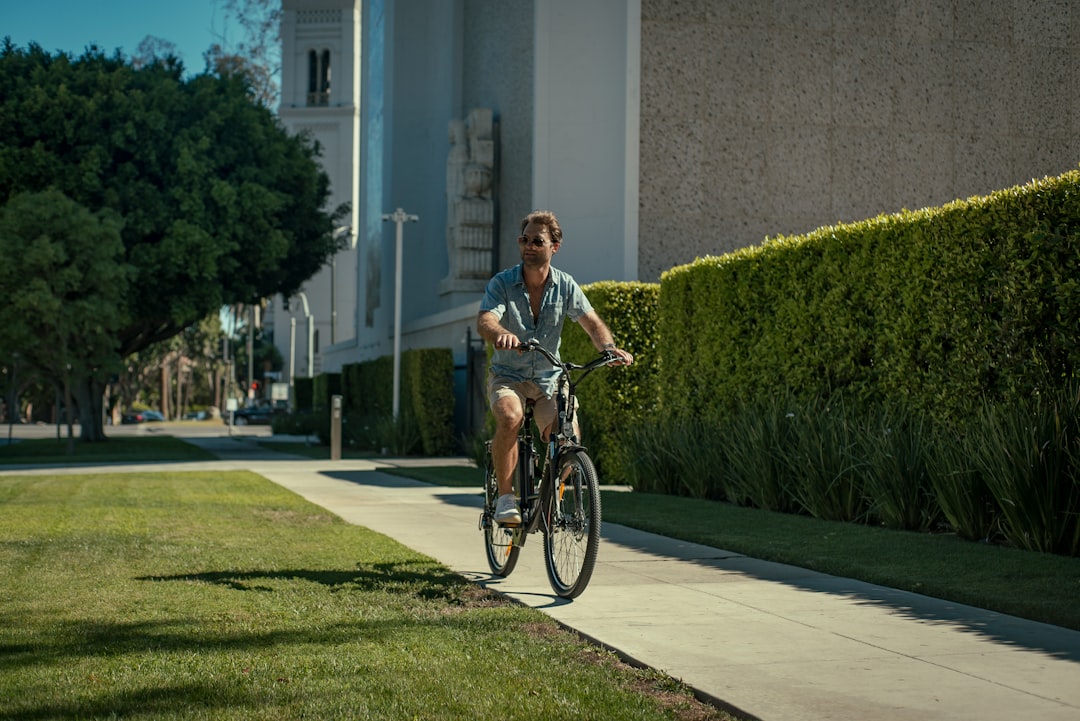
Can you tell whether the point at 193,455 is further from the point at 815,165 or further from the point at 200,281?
the point at 815,165

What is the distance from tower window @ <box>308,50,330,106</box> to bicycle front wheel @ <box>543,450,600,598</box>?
84.4 metres

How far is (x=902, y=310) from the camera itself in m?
11.2

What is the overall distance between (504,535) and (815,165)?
18.8 m

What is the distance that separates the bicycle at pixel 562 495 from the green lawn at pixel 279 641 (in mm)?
416

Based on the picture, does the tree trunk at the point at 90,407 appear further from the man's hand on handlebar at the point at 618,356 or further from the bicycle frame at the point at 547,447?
the man's hand on handlebar at the point at 618,356

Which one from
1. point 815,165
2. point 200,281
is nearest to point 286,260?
point 200,281

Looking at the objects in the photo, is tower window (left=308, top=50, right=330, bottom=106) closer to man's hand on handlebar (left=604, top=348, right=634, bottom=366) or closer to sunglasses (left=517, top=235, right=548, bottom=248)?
sunglasses (left=517, top=235, right=548, bottom=248)

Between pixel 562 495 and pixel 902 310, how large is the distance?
16.9ft

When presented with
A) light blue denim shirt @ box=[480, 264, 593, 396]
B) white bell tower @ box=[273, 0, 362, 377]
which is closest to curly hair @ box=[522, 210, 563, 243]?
light blue denim shirt @ box=[480, 264, 593, 396]

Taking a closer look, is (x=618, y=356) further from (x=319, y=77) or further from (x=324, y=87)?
(x=324, y=87)

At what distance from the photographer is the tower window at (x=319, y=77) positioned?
8831cm

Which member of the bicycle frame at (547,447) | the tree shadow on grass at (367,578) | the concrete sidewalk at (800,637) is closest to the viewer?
the concrete sidewalk at (800,637)

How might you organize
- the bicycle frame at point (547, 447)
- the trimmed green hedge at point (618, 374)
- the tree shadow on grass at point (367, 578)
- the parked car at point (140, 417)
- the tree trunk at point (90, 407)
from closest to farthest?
the bicycle frame at point (547, 447) < the tree shadow on grass at point (367, 578) < the trimmed green hedge at point (618, 374) < the tree trunk at point (90, 407) < the parked car at point (140, 417)

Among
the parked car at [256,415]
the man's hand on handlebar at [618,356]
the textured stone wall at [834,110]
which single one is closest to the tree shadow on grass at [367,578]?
the man's hand on handlebar at [618,356]
